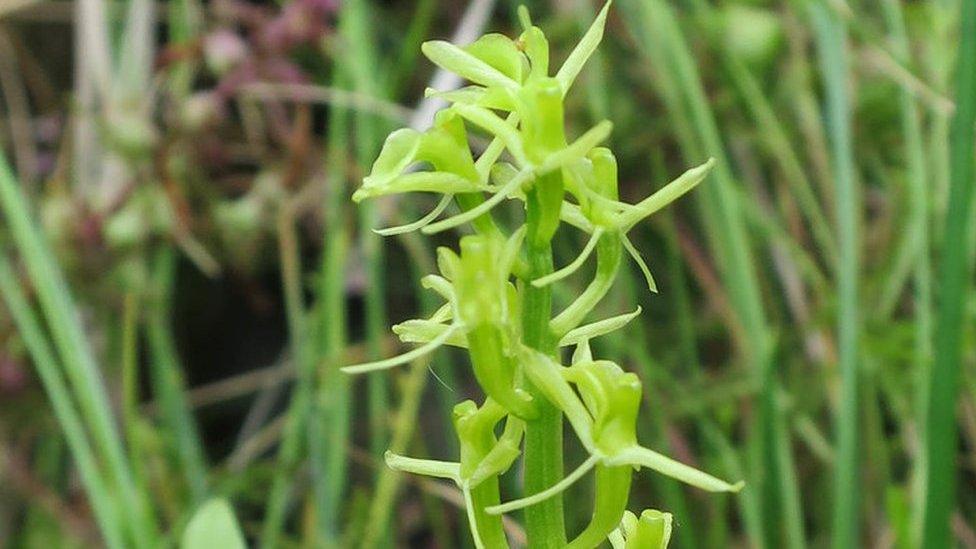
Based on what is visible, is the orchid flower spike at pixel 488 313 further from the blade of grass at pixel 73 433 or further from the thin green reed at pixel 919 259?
the thin green reed at pixel 919 259

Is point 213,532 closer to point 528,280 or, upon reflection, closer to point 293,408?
point 528,280

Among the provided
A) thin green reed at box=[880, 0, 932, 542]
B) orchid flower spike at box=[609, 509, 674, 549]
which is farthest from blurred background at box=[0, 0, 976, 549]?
orchid flower spike at box=[609, 509, 674, 549]

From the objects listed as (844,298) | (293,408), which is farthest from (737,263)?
(293,408)

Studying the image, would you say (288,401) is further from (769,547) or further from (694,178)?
(694,178)

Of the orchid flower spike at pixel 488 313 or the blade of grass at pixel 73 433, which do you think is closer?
the orchid flower spike at pixel 488 313

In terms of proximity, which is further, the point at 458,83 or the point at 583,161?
the point at 458,83

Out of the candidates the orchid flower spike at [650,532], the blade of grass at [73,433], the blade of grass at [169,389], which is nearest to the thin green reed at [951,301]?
the orchid flower spike at [650,532]

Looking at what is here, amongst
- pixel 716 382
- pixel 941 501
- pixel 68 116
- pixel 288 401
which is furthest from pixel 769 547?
pixel 68 116
